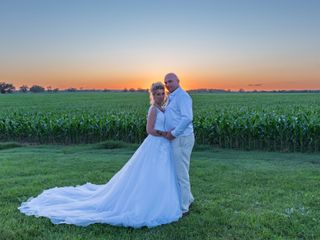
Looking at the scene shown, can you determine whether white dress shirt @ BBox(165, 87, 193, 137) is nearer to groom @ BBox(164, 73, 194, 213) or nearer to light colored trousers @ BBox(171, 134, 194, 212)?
groom @ BBox(164, 73, 194, 213)

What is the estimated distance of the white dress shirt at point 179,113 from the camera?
592cm

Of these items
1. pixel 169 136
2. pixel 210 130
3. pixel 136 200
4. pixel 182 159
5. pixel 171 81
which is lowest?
pixel 136 200

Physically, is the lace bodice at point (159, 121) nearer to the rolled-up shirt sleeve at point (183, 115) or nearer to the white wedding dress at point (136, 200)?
the white wedding dress at point (136, 200)

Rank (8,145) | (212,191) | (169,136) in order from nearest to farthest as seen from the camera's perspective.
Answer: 1. (169,136)
2. (212,191)
3. (8,145)

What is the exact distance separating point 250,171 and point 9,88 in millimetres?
112224

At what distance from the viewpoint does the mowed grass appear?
5.54 m

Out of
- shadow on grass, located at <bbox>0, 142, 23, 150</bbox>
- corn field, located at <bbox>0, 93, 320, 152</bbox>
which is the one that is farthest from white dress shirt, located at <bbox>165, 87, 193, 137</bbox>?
shadow on grass, located at <bbox>0, 142, 23, 150</bbox>

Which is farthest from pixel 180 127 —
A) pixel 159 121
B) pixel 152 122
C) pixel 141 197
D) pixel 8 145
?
pixel 8 145

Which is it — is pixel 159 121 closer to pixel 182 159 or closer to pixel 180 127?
pixel 180 127

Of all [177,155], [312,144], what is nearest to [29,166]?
[177,155]

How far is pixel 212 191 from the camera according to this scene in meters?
7.93

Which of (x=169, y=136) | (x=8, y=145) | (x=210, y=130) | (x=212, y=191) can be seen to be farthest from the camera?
(x=8, y=145)

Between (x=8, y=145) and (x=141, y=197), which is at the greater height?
(x=141, y=197)

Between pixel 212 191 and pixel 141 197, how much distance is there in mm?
2390
